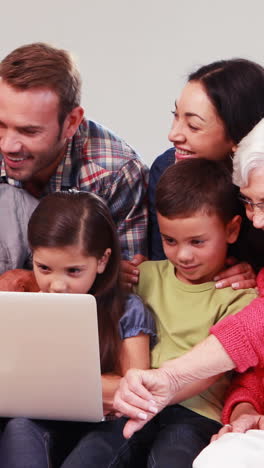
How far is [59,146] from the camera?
1954 mm

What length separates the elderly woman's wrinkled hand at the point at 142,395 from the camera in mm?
1410

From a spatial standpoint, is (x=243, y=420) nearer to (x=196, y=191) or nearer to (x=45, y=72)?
(x=196, y=191)

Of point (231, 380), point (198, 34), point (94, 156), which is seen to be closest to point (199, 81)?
point (94, 156)

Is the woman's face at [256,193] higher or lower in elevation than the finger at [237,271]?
higher

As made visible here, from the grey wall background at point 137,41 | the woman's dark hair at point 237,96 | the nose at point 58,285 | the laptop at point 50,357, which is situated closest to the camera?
→ the laptop at point 50,357

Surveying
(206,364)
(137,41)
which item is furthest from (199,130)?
(137,41)

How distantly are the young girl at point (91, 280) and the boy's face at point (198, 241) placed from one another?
11 cm

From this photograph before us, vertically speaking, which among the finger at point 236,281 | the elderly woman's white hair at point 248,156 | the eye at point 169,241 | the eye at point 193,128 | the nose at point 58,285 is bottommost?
the finger at point 236,281

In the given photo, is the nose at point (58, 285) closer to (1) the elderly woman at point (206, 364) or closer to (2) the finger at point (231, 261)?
(1) the elderly woman at point (206, 364)

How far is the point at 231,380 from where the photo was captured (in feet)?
5.31

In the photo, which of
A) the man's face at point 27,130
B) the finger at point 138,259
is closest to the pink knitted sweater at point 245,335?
the finger at point 138,259

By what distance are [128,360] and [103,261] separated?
20 centimetres

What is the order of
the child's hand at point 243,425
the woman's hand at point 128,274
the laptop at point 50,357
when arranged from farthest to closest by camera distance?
the woman's hand at point 128,274 < the child's hand at point 243,425 < the laptop at point 50,357

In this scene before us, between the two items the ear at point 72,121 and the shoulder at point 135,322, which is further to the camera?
the ear at point 72,121
